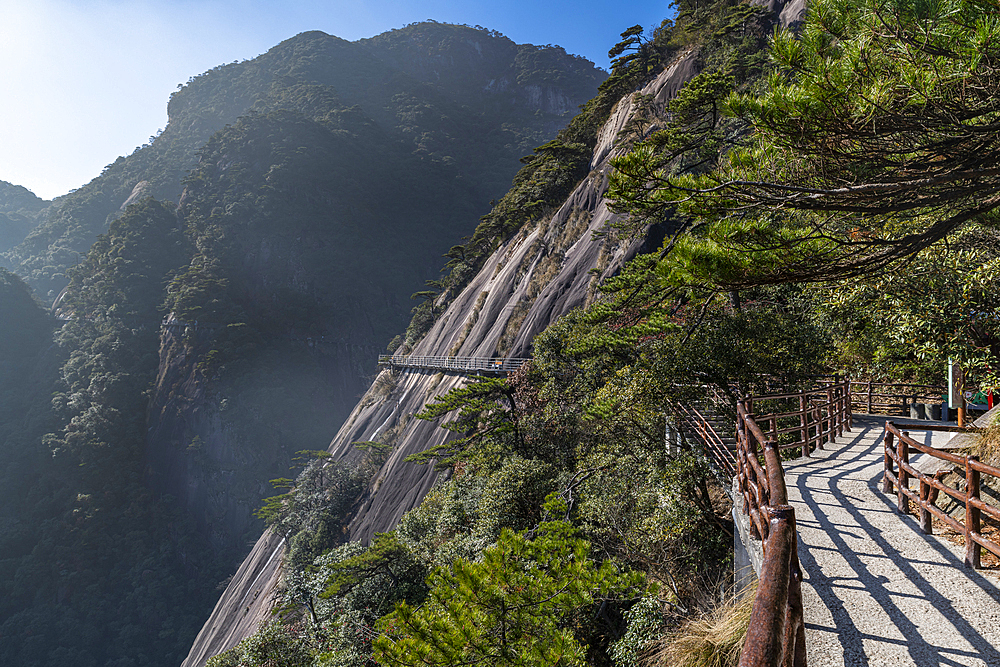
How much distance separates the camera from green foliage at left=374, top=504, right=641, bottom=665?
14.9 ft

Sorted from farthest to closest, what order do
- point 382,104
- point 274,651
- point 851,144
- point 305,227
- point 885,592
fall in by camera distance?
point 382,104
point 305,227
point 274,651
point 851,144
point 885,592

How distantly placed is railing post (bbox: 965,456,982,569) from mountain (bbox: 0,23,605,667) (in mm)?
51192

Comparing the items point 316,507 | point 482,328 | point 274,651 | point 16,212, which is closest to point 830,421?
point 274,651

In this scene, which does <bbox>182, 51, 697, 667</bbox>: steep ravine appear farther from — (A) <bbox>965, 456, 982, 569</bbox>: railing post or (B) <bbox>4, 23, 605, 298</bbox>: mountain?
(B) <bbox>4, 23, 605, 298</bbox>: mountain

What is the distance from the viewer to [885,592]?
3055mm

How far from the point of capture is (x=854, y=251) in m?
4.53

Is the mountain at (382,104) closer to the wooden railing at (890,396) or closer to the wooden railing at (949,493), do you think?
the wooden railing at (890,396)

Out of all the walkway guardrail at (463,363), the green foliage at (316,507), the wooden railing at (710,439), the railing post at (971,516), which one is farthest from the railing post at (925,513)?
the green foliage at (316,507)

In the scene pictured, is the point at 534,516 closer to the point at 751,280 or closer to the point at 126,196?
the point at 751,280

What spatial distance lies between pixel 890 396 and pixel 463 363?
60.5ft

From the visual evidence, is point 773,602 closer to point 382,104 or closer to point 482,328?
point 482,328

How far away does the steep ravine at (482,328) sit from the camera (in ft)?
71.0

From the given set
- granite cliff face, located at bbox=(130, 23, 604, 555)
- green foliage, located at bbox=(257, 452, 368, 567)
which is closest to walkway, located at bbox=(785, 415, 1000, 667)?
green foliage, located at bbox=(257, 452, 368, 567)

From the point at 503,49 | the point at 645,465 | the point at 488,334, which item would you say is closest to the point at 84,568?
the point at 488,334
